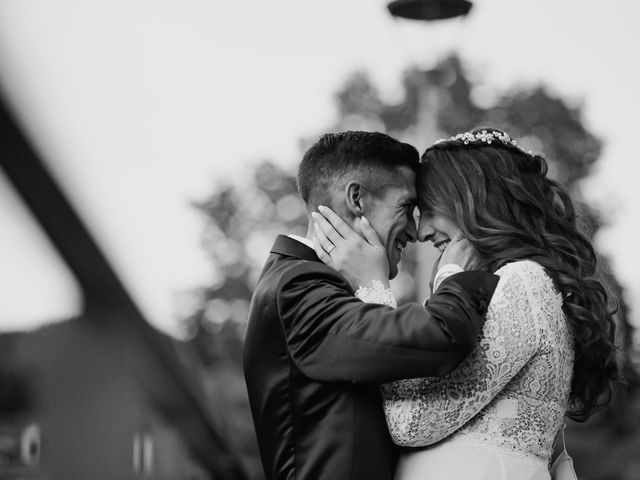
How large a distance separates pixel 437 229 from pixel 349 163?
0.33 metres

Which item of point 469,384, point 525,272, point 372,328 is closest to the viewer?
point 372,328

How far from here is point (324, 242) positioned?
272cm

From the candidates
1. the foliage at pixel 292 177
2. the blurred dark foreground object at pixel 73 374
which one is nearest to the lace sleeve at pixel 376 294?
the blurred dark foreground object at pixel 73 374

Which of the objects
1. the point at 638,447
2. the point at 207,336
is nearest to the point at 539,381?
the point at 638,447

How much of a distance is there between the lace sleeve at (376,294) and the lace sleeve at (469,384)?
0.22 metres

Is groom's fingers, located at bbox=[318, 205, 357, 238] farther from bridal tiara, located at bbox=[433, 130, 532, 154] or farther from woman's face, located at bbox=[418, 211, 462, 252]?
bridal tiara, located at bbox=[433, 130, 532, 154]

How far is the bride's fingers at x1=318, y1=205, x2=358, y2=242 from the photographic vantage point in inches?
107

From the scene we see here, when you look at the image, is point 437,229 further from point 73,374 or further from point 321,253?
point 73,374

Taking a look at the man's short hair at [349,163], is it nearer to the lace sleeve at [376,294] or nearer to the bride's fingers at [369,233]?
the bride's fingers at [369,233]

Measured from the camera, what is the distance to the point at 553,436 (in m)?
2.75

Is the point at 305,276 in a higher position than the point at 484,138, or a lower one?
lower

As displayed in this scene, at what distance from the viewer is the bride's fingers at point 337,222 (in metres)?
2.72

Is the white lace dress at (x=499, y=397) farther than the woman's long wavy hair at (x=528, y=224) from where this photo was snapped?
No

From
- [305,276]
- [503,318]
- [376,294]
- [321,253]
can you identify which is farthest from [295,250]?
[503,318]
